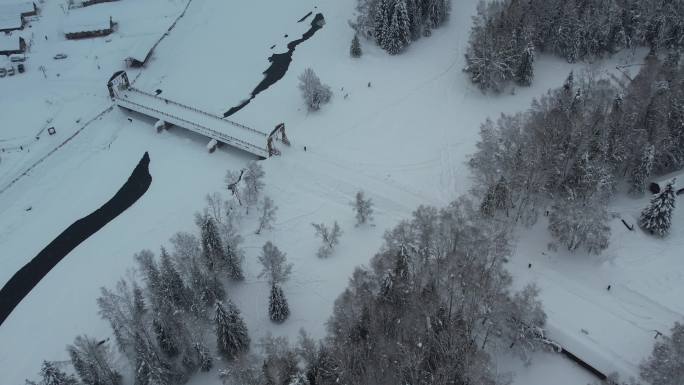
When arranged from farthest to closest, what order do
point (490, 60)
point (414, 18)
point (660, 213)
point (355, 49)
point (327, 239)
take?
1. point (414, 18)
2. point (355, 49)
3. point (490, 60)
4. point (327, 239)
5. point (660, 213)

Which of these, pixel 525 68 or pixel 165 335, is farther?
pixel 525 68

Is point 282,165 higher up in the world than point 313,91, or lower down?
lower down

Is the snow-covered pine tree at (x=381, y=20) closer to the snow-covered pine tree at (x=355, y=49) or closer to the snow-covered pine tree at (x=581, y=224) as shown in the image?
the snow-covered pine tree at (x=355, y=49)

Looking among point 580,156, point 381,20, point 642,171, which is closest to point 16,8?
point 381,20

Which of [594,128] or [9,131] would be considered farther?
[9,131]

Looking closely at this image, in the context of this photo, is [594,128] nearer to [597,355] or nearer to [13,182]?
[597,355]

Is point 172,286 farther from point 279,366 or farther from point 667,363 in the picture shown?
point 667,363

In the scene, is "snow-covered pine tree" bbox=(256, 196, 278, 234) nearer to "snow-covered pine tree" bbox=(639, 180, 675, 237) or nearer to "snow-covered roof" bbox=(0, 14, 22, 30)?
"snow-covered pine tree" bbox=(639, 180, 675, 237)

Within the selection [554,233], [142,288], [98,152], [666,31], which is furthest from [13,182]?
[666,31]
